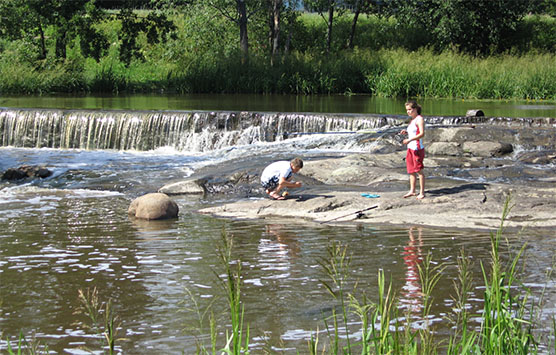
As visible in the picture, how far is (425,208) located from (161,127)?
11686 mm

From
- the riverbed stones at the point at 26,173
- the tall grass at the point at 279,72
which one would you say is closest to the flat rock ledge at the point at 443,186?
the riverbed stones at the point at 26,173

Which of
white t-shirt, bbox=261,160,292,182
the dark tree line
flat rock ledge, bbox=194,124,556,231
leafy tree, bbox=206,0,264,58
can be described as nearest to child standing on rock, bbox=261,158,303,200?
white t-shirt, bbox=261,160,292,182

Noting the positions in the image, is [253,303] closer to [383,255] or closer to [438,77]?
[383,255]

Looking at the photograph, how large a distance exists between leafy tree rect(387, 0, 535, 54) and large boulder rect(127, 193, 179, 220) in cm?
3131

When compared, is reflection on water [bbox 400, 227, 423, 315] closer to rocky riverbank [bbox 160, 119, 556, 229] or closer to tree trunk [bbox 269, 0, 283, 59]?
rocky riverbank [bbox 160, 119, 556, 229]

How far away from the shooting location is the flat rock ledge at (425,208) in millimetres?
10148

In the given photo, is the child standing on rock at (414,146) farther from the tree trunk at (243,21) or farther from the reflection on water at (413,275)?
the tree trunk at (243,21)

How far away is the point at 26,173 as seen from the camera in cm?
1554

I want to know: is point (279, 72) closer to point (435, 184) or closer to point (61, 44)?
point (61, 44)

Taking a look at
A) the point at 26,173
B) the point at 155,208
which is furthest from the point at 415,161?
the point at 26,173

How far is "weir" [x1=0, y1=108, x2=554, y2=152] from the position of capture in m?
20.3

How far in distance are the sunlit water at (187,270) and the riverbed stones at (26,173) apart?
7.84ft

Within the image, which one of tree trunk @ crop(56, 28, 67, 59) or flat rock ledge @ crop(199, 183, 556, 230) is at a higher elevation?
tree trunk @ crop(56, 28, 67, 59)

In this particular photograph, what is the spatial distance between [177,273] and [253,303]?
1252mm
